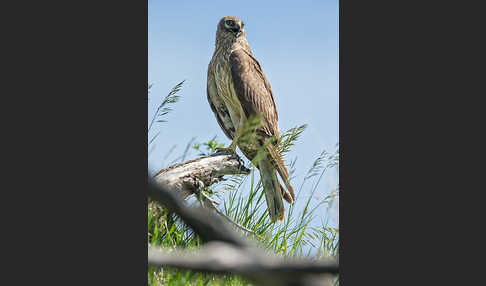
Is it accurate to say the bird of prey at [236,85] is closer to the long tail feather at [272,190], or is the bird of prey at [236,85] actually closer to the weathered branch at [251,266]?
the long tail feather at [272,190]

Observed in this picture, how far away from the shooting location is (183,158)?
2.64 meters

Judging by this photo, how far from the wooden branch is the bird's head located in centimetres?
109

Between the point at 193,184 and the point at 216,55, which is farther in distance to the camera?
the point at 216,55

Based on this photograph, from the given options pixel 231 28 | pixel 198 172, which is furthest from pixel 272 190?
pixel 231 28

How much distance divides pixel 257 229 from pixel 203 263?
1904mm

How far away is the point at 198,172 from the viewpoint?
285 centimetres

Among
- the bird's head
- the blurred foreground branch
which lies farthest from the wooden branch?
the blurred foreground branch

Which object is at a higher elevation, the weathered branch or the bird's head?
the bird's head

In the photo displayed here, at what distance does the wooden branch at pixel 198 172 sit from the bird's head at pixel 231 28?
3.56 ft

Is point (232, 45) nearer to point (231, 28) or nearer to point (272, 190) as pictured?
point (231, 28)

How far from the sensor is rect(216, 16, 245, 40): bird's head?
3.58 m

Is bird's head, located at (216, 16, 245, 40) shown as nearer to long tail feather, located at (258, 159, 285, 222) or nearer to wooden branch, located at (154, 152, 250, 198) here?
wooden branch, located at (154, 152, 250, 198)
